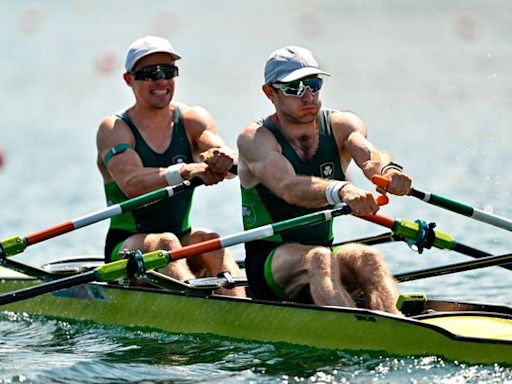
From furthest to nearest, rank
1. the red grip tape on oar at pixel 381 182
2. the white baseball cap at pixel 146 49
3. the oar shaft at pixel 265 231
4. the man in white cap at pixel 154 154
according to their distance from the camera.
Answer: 1. the white baseball cap at pixel 146 49
2. the man in white cap at pixel 154 154
3. the oar shaft at pixel 265 231
4. the red grip tape on oar at pixel 381 182

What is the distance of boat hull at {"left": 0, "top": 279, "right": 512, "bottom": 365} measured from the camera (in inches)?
355

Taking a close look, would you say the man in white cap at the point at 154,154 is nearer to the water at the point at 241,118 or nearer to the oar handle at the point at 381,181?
the water at the point at 241,118

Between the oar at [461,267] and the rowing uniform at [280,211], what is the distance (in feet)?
3.00

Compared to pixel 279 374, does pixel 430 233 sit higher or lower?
higher

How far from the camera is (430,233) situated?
32.9ft

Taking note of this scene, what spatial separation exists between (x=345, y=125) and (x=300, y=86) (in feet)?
1.77

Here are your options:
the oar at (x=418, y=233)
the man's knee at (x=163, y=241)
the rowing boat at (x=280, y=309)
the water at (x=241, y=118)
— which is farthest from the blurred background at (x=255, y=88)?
the man's knee at (x=163, y=241)

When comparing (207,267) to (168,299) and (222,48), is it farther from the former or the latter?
(222,48)

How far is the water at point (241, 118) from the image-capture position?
9883 mm

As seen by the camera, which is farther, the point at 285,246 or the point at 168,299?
the point at 168,299

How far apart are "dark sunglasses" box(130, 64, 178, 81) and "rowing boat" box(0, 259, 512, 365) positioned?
6.13 ft

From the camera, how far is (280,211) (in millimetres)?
10234

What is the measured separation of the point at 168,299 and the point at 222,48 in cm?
3361

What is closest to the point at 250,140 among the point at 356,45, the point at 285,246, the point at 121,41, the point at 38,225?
the point at 285,246
